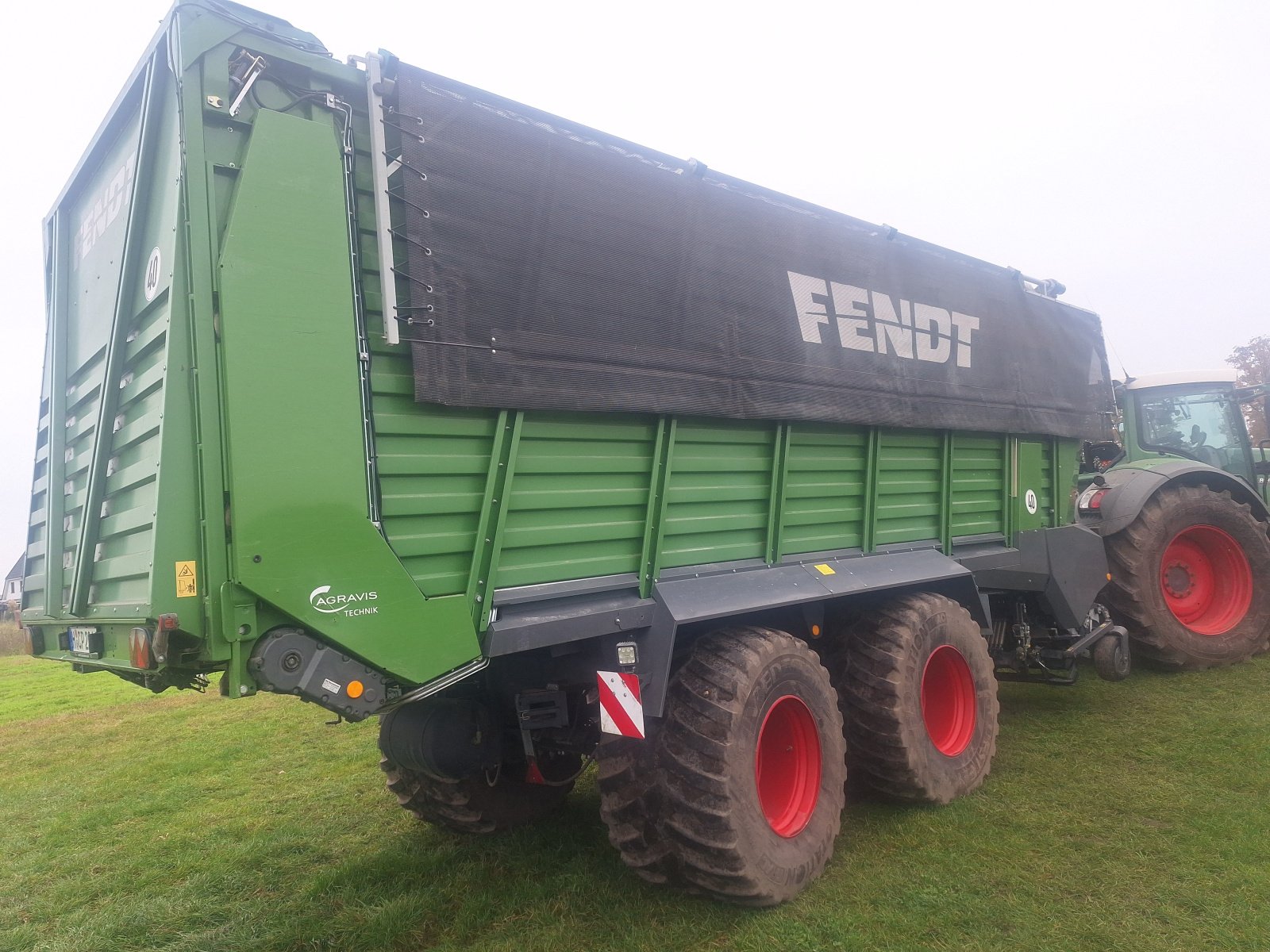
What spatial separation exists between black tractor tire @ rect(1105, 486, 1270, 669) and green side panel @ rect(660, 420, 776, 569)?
14.0 feet

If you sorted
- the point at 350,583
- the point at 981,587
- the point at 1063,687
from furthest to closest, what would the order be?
1. the point at 1063,687
2. the point at 981,587
3. the point at 350,583

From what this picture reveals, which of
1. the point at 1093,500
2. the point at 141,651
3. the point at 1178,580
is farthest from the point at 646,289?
the point at 1178,580

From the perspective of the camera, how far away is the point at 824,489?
4574 millimetres

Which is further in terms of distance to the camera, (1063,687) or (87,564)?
(1063,687)

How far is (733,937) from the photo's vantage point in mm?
3273

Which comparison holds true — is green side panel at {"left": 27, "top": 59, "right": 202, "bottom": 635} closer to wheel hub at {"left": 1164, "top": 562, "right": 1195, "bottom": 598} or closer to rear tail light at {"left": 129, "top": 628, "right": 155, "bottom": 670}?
rear tail light at {"left": 129, "top": 628, "right": 155, "bottom": 670}

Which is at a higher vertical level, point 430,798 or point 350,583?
point 350,583

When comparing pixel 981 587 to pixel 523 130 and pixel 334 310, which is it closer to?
pixel 523 130

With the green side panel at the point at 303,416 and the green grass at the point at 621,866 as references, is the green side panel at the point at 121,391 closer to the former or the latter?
the green side panel at the point at 303,416

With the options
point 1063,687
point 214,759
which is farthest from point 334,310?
point 1063,687

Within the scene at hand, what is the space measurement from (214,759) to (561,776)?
11.5 ft

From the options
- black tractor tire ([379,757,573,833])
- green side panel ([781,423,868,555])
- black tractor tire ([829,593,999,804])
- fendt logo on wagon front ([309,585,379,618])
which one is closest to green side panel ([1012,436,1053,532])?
black tractor tire ([829,593,999,804])

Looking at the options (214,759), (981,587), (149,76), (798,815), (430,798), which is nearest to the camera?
(149,76)

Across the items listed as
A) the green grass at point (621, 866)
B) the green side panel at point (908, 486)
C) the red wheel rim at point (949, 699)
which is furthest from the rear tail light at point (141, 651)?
the red wheel rim at point (949, 699)
